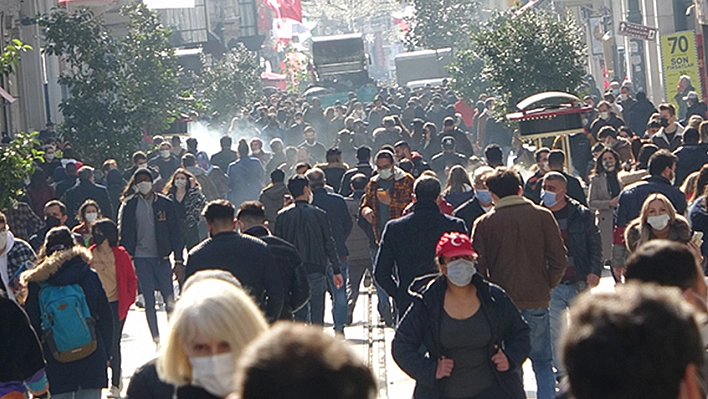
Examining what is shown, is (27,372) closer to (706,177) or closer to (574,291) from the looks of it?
(574,291)

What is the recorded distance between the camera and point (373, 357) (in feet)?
38.8

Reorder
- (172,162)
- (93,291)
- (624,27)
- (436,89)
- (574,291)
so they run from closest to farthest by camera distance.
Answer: (93,291) → (574,291) → (172,162) → (624,27) → (436,89)

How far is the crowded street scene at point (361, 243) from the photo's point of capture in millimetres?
2730

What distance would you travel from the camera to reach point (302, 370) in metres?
2.45

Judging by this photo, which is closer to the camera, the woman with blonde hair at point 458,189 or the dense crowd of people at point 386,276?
the dense crowd of people at point 386,276

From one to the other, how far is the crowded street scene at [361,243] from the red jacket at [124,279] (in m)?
0.02

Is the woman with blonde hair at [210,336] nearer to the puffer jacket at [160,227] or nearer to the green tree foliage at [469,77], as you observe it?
the puffer jacket at [160,227]

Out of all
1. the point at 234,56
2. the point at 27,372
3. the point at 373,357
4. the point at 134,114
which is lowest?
the point at 373,357

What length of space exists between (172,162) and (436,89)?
21.4 metres

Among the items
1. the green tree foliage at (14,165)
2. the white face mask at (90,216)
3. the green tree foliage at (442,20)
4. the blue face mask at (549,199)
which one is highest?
the green tree foliage at (442,20)

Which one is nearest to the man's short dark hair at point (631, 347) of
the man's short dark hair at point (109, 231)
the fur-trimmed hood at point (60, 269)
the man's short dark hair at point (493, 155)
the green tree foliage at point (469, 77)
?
the fur-trimmed hood at point (60, 269)

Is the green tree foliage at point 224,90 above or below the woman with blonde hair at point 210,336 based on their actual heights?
above

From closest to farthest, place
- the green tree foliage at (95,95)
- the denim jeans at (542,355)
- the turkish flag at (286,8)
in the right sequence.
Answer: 1. the denim jeans at (542,355)
2. the green tree foliage at (95,95)
3. the turkish flag at (286,8)

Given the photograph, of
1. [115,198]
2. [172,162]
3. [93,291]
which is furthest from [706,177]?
[172,162]
